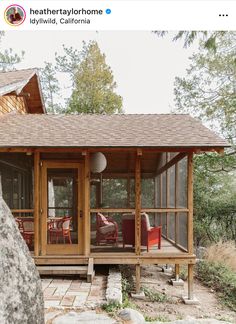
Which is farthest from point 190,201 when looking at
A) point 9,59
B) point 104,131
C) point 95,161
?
point 9,59

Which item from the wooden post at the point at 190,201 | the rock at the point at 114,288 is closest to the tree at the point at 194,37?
the wooden post at the point at 190,201

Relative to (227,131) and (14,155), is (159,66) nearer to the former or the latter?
(227,131)

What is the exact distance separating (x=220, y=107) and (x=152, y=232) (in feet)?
34.8

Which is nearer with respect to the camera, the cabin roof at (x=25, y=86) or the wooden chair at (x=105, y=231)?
the wooden chair at (x=105, y=231)

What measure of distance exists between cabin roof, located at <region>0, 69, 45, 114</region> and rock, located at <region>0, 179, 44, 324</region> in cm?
606

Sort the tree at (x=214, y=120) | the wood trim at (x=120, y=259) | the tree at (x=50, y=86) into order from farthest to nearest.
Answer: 1. the tree at (x=50, y=86)
2. the tree at (x=214, y=120)
3. the wood trim at (x=120, y=259)

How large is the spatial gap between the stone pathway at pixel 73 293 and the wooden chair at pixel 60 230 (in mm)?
906

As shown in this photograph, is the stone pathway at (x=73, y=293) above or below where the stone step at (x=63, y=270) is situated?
below

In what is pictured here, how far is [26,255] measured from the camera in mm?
3104

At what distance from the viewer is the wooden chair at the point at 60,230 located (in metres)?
8.03

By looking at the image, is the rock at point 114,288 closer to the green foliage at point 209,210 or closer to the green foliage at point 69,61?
the green foliage at point 209,210

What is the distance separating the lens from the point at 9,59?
90.2 feet

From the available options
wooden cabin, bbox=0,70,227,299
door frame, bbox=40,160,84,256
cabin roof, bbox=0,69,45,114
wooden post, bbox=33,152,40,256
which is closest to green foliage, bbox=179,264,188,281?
wooden cabin, bbox=0,70,227,299

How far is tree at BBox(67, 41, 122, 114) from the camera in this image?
72.0 ft
